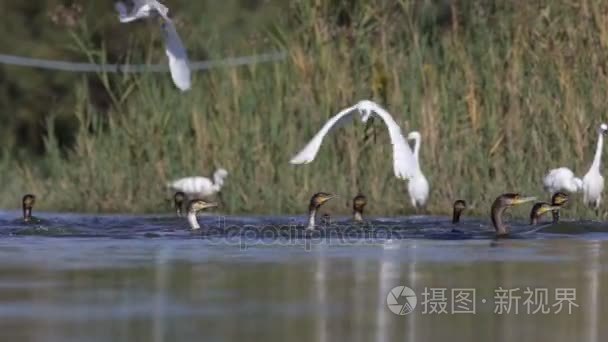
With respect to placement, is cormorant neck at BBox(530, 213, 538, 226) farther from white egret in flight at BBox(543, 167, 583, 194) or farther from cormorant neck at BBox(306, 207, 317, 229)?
cormorant neck at BBox(306, 207, 317, 229)

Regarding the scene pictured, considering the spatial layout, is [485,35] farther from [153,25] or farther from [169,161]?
[153,25]

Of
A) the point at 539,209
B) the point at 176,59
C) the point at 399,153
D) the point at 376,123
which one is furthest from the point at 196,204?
the point at 539,209

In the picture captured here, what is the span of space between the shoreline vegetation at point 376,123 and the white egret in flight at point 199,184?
95 millimetres

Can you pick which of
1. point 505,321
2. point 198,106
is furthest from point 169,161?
point 505,321

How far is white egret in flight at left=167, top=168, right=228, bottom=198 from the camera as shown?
48.9 ft

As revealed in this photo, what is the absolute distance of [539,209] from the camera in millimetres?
13156

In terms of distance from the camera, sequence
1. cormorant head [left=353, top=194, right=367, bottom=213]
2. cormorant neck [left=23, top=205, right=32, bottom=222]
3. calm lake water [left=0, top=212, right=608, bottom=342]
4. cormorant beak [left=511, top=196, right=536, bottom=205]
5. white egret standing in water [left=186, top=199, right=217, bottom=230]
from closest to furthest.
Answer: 1. calm lake water [left=0, top=212, right=608, bottom=342]
2. cormorant beak [left=511, top=196, right=536, bottom=205]
3. white egret standing in water [left=186, top=199, right=217, bottom=230]
4. cormorant head [left=353, top=194, right=367, bottom=213]
5. cormorant neck [left=23, top=205, right=32, bottom=222]

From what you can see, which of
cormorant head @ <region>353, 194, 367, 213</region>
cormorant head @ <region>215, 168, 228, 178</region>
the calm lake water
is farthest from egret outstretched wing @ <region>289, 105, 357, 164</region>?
cormorant head @ <region>215, 168, 228, 178</region>

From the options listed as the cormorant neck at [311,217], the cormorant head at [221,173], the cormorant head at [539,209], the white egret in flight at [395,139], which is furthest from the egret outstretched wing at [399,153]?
the cormorant head at [221,173]

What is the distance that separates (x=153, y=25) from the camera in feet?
63.6

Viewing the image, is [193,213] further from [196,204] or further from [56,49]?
[56,49]

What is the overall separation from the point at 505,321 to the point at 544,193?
647 cm

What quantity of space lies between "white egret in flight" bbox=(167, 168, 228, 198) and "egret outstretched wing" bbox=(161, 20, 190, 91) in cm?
131

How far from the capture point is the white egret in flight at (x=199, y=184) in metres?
14.9
